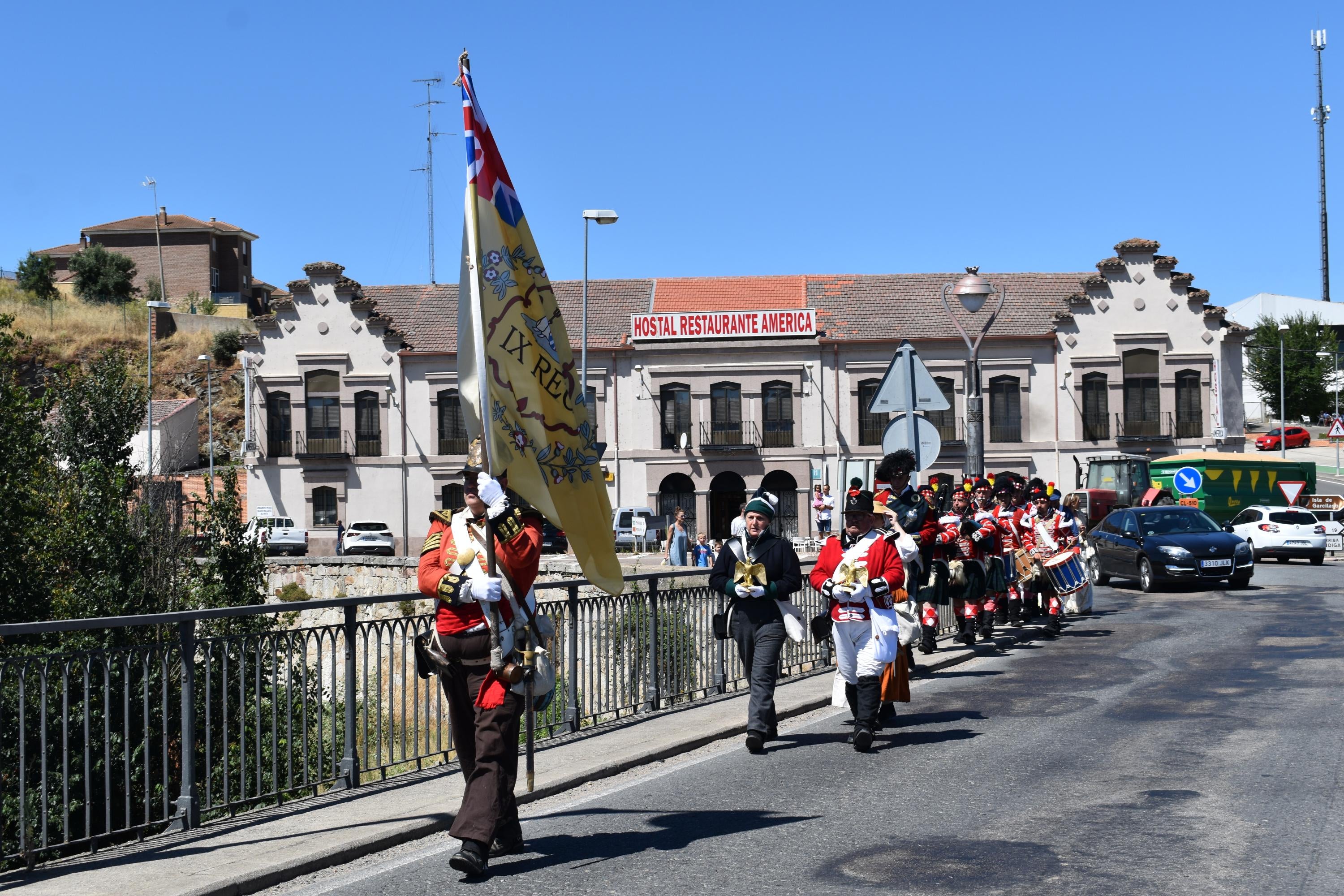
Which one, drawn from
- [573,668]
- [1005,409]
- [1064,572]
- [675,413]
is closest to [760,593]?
[573,668]

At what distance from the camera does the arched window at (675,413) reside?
53875mm

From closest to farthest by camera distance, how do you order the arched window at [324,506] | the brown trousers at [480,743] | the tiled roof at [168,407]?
the brown trousers at [480,743]
the arched window at [324,506]
the tiled roof at [168,407]

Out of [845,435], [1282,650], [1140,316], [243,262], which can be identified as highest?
[243,262]

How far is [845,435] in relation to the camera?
5334 cm

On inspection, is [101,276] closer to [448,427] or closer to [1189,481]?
[448,427]

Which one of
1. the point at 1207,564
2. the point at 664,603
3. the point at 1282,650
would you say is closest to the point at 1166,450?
the point at 1207,564

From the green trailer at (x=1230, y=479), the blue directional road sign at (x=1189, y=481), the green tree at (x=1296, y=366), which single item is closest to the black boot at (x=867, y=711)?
the blue directional road sign at (x=1189, y=481)

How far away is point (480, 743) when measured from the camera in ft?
21.2

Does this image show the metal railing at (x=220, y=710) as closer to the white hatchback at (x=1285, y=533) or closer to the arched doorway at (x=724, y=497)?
the white hatchback at (x=1285, y=533)

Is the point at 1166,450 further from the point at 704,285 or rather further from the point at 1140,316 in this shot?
the point at 704,285

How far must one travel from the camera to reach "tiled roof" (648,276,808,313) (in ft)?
184

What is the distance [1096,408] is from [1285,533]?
61.5ft

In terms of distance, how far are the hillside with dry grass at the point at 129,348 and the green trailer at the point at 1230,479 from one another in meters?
49.8

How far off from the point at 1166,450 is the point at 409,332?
30310 millimetres
